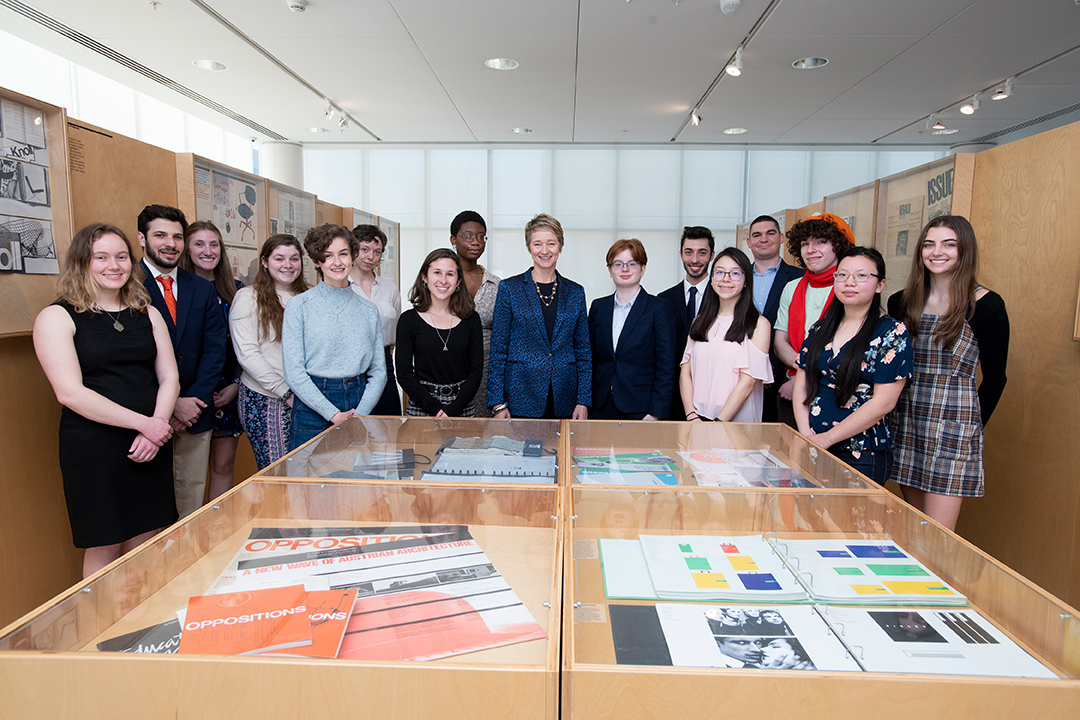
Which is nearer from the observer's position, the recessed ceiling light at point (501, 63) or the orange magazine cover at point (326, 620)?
the orange magazine cover at point (326, 620)

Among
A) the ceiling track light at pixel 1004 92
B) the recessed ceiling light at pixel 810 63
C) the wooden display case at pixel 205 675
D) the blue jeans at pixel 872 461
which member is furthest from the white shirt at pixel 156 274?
the ceiling track light at pixel 1004 92

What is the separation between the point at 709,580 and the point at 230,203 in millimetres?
3694

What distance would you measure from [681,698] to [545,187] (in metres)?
7.71

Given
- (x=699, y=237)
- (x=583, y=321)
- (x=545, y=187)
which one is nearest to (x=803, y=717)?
(x=583, y=321)

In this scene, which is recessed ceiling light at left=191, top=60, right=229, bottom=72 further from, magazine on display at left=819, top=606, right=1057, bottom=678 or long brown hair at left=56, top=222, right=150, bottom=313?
magazine on display at left=819, top=606, right=1057, bottom=678

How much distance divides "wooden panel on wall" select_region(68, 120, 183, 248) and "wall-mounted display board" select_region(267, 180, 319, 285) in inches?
46.9

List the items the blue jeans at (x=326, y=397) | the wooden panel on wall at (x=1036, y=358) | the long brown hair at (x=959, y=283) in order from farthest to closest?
the blue jeans at (x=326, y=397) < the wooden panel on wall at (x=1036, y=358) < the long brown hair at (x=959, y=283)

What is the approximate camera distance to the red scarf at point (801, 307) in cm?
314

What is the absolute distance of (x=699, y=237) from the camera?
3570 millimetres

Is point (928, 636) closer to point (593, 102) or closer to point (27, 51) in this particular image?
point (593, 102)

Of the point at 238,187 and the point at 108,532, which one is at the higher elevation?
the point at 238,187

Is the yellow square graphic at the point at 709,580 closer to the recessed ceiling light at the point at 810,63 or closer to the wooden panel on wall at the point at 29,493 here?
the wooden panel on wall at the point at 29,493

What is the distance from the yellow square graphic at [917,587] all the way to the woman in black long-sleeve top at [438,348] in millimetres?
1973

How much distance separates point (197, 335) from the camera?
288 centimetres
